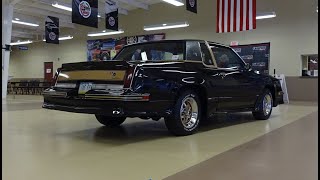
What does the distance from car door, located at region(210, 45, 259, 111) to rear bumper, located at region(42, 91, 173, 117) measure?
1.16m

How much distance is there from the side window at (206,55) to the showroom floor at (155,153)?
1038mm

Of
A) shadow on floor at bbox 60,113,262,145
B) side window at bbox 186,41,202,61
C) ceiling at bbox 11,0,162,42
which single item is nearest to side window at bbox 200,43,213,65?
side window at bbox 186,41,202,61

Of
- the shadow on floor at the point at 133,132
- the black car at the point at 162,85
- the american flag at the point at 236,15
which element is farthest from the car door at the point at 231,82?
the american flag at the point at 236,15

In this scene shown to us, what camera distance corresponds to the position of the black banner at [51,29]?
55.0 feet

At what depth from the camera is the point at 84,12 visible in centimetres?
1152

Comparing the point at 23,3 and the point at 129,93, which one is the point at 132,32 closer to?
the point at 23,3

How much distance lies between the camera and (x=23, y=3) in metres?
17.4

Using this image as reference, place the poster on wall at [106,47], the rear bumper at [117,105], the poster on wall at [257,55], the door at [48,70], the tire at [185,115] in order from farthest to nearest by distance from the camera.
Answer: the door at [48,70] < the poster on wall at [106,47] < the poster on wall at [257,55] < the tire at [185,115] < the rear bumper at [117,105]

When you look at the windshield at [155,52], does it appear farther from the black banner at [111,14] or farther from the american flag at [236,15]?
the black banner at [111,14]

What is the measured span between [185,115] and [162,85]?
0.66m

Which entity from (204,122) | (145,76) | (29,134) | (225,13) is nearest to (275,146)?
(145,76)

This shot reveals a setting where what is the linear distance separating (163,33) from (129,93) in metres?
14.8

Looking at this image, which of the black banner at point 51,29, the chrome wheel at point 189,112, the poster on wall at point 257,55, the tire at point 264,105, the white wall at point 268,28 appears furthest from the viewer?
the black banner at point 51,29

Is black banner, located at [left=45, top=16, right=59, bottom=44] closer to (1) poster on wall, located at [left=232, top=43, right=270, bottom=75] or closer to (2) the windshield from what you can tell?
(1) poster on wall, located at [left=232, top=43, right=270, bottom=75]
